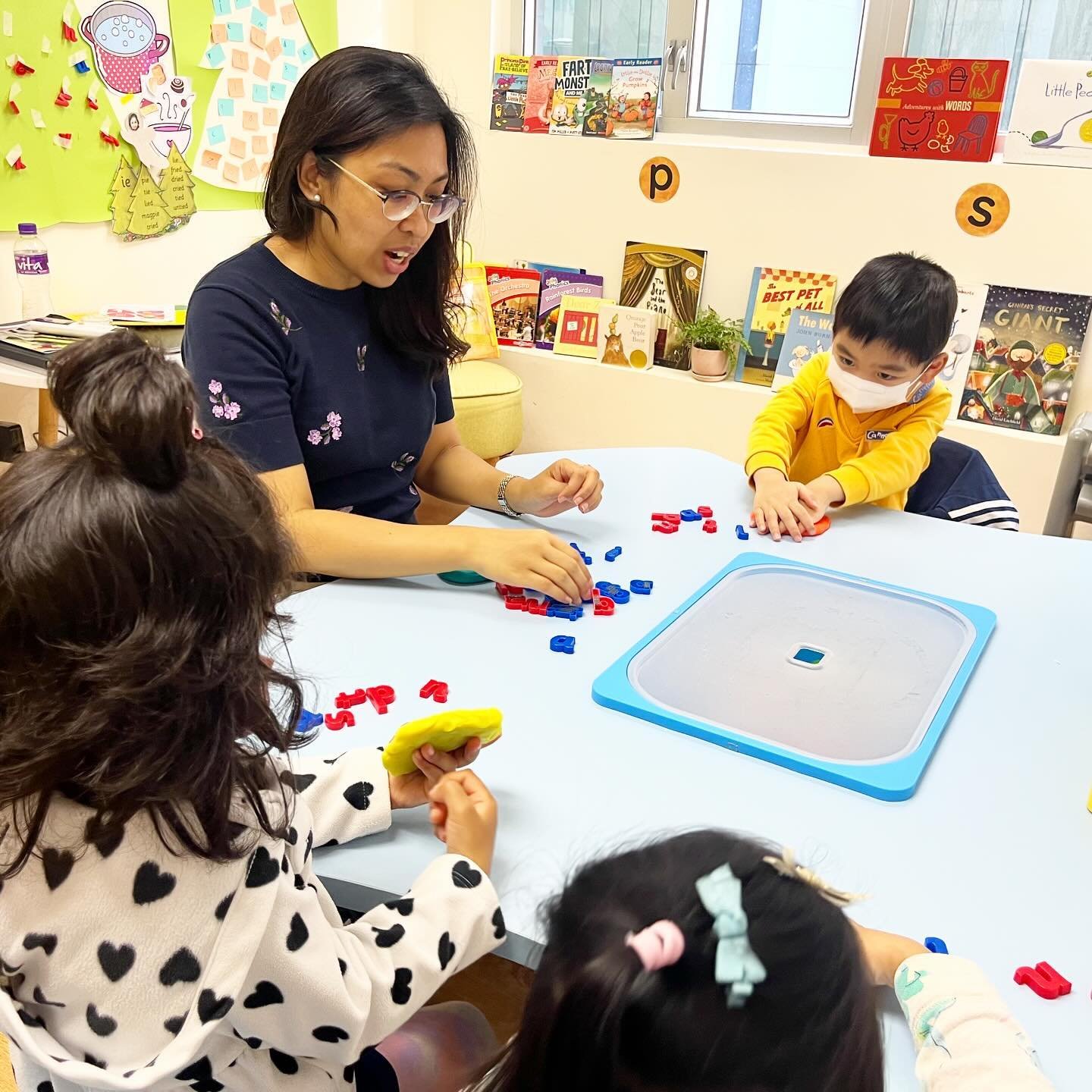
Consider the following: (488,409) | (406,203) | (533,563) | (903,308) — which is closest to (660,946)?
(533,563)

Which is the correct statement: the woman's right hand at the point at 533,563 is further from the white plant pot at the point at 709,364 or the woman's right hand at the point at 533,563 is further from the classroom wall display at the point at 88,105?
the white plant pot at the point at 709,364

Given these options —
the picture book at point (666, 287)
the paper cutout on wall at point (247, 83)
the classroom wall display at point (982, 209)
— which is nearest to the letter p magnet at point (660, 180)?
the picture book at point (666, 287)

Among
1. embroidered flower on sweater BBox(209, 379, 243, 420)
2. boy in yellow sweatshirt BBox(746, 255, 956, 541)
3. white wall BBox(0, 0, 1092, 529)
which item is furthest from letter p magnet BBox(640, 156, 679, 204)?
embroidered flower on sweater BBox(209, 379, 243, 420)

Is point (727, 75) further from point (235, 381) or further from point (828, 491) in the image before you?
point (235, 381)

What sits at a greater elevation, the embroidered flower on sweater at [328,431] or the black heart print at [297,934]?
the embroidered flower on sweater at [328,431]

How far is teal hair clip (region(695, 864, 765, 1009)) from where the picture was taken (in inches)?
21.0

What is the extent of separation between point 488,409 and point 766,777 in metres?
2.23

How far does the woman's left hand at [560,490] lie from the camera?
144cm

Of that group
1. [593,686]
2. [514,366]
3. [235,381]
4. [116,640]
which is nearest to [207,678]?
[116,640]

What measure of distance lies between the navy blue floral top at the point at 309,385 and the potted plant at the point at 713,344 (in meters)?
1.64

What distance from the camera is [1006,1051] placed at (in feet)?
2.09

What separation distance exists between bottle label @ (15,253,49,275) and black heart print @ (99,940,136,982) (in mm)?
2213

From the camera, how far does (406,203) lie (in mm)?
1344

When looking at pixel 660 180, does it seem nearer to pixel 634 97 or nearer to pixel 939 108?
pixel 634 97
